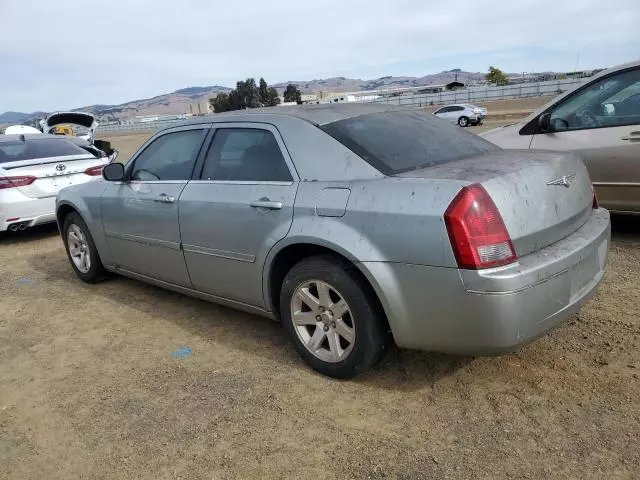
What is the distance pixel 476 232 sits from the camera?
254cm

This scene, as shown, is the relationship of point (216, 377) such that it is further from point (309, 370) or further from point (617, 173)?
point (617, 173)

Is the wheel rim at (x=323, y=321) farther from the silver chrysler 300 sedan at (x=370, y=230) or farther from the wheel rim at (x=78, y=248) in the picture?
the wheel rim at (x=78, y=248)

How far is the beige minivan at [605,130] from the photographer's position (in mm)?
4934

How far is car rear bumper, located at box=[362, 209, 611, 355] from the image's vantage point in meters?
2.54

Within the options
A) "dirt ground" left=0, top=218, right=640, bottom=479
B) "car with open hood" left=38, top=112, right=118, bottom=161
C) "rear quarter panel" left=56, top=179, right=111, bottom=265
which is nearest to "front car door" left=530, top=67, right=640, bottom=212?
"dirt ground" left=0, top=218, right=640, bottom=479

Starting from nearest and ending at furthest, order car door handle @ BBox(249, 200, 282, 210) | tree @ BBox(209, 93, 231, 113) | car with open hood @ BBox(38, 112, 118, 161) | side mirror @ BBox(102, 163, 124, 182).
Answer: car door handle @ BBox(249, 200, 282, 210), side mirror @ BBox(102, 163, 124, 182), car with open hood @ BBox(38, 112, 118, 161), tree @ BBox(209, 93, 231, 113)

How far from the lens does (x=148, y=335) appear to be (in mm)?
4117

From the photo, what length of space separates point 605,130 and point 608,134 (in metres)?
0.05

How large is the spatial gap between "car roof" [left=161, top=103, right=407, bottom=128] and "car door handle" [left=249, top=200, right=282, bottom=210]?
554mm

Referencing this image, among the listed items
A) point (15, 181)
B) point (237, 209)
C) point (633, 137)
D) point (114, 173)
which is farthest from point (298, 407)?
→ point (15, 181)

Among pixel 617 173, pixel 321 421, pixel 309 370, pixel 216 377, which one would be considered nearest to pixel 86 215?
pixel 216 377

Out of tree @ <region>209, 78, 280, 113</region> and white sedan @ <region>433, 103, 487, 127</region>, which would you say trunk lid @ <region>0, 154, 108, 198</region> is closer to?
white sedan @ <region>433, 103, 487, 127</region>

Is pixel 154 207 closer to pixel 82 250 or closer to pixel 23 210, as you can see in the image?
pixel 82 250

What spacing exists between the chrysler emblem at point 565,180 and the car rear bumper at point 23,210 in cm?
639
